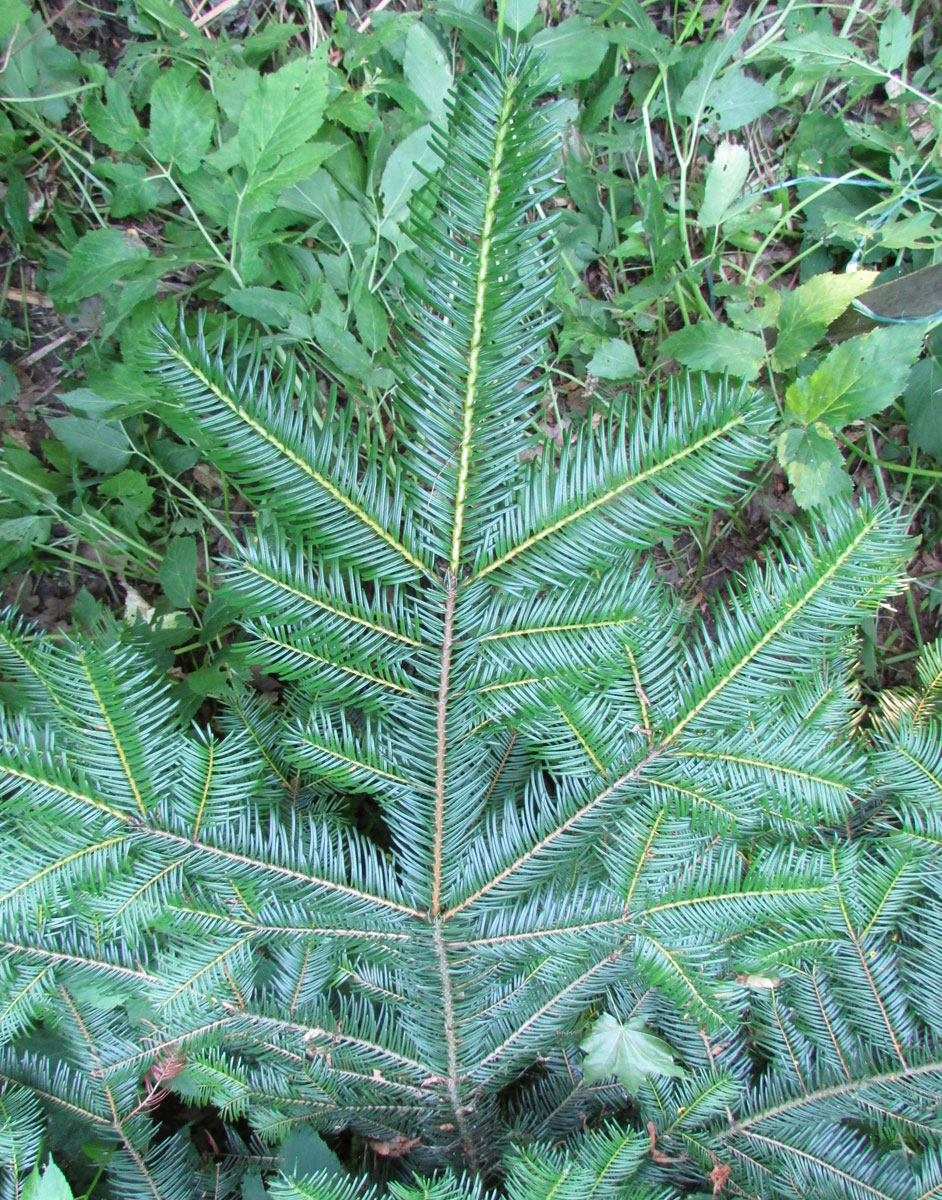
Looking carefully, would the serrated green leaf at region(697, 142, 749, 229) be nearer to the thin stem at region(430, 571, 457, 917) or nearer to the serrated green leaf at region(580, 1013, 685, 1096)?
the thin stem at region(430, 571, 457, 917)

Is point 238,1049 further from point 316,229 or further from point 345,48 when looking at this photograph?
point 345,48

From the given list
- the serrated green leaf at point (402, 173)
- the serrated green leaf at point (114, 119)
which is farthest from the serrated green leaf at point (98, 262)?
the serrated green leaf at point (402, 173)

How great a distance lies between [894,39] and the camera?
5.70 ft

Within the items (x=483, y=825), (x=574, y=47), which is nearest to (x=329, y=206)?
(x=574, y=47)

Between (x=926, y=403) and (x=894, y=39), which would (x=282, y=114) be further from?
(x=926, y=403)

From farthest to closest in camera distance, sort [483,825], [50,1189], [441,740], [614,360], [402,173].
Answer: [614,360]
[402,173]
[483,825]
[441,740]
[50,1189]

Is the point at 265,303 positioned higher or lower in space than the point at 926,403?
higher

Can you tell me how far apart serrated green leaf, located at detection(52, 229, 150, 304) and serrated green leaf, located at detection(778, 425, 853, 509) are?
1377 millimetres

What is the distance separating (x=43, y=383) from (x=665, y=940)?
1.69m

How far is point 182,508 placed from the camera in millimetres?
1789

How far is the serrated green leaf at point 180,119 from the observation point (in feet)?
5.09

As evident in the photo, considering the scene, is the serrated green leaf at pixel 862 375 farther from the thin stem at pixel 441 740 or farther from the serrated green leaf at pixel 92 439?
the serrated green leaf at pixel 92 439

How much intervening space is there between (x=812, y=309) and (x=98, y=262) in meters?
1.47

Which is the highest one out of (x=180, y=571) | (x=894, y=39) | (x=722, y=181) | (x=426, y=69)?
(x=894, y=39)
